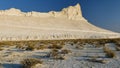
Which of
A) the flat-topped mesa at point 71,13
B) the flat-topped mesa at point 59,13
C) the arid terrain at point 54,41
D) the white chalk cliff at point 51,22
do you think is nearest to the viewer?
the arid terrain at point 54,41

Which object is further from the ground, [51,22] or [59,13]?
[59,13]

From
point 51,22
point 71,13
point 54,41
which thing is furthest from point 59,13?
point 54,41

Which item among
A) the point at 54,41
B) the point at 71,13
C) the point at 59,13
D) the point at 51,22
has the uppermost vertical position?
the point at 71,13

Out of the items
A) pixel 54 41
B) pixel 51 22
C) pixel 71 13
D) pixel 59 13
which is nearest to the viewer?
pixel 54 41

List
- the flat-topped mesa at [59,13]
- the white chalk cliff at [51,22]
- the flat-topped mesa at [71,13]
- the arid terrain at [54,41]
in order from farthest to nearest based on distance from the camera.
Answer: the flat-topped mesa at [71,13], the flat-topped mesa at [59,13], the white chalk cliff at [51,22], the arid terrain at [54,41]

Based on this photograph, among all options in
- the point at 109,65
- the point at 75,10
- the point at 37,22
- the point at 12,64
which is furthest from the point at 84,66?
the point at 75,10

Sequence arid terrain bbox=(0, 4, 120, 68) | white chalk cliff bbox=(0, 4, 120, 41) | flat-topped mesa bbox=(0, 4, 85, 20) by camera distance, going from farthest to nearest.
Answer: flat-topped mesa bbox=(0, 4, 85, 20) < white chalk cliff bbox=(0, 4, 120, 41) < arid terrain bbox=(0, 4, 120, 68)

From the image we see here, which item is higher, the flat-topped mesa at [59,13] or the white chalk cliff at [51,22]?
the flat-topped mesa at [59,13]

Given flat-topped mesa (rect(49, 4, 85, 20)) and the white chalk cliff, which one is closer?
the white chalk cliff

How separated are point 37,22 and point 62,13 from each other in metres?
43.7

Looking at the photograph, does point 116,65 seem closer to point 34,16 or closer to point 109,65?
point 109,65

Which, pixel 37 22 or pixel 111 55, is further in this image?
pixel 37 22

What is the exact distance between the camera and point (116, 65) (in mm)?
11969

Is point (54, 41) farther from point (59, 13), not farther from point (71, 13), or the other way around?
point (71, 13)
